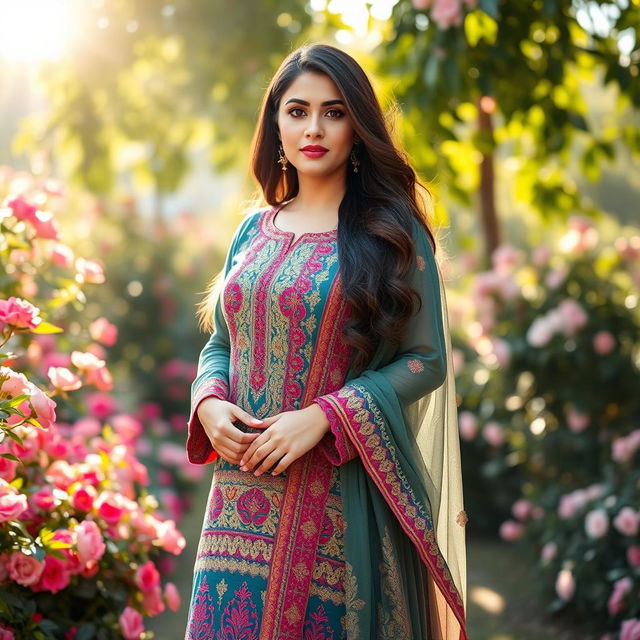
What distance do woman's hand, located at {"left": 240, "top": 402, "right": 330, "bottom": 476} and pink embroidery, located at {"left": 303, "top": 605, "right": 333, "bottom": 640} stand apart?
13.1 inches

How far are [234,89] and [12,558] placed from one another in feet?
13.9

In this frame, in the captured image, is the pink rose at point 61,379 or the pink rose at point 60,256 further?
the pink rose at point 60,256

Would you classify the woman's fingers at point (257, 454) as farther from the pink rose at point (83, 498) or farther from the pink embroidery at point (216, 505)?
the pink rose at point (83, 498)

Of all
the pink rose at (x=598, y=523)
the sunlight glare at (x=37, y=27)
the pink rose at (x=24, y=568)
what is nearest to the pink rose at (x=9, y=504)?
the pink rose at (x=24, y=568)

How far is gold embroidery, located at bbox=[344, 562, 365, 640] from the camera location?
2.22 meters

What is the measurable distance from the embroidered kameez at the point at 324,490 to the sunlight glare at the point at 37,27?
3.81m

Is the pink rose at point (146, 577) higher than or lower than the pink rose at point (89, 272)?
lower

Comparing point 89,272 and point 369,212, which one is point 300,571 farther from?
point 89,272

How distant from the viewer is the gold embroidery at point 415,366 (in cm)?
231

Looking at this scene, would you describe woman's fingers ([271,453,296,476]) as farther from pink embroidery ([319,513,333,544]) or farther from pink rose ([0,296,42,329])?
pink rose ([0,296,42,329])

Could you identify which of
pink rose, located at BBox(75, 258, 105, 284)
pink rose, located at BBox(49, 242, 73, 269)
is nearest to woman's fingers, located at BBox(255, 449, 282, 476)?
pink rose, located at BBox(75, 258, 105, 284)

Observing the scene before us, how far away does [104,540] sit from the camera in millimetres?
2869

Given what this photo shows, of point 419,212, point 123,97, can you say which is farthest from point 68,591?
point 123,97

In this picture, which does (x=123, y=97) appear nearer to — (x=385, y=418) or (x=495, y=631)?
(x=495, y=631)
